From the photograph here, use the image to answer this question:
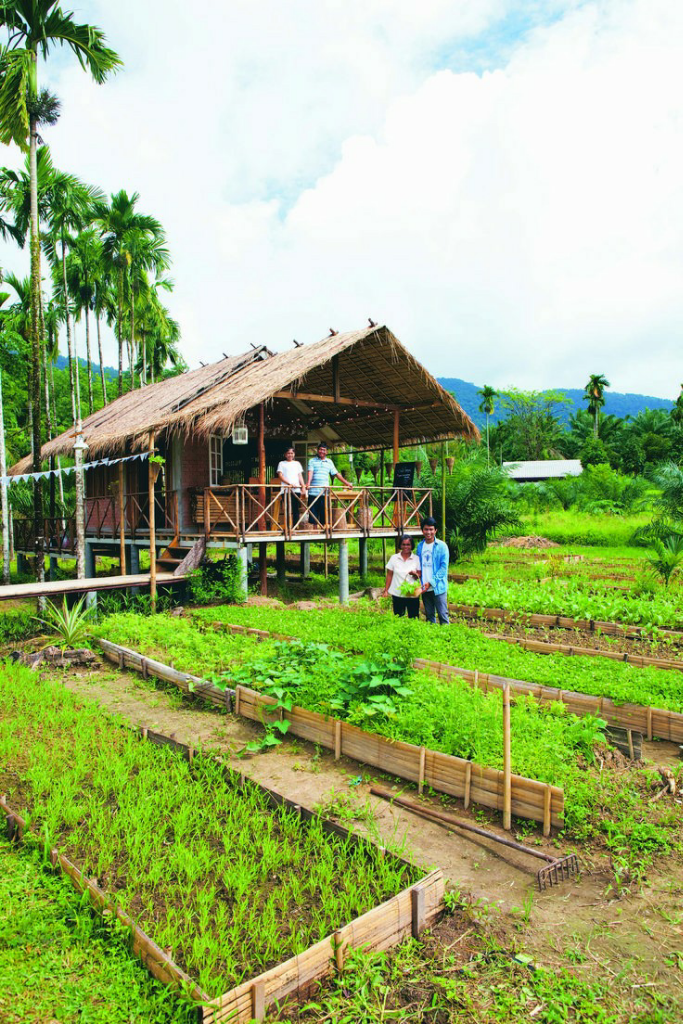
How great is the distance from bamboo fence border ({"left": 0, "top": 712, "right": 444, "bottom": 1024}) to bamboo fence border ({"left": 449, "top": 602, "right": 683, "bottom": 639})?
6110mm

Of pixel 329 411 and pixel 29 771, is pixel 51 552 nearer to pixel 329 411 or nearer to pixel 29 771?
pixel 329 411

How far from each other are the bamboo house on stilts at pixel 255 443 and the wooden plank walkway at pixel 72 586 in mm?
627

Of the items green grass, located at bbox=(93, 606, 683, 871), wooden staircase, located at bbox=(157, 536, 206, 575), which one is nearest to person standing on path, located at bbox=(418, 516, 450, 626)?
green grass, located at bbox=(93, 606, 683, 871)

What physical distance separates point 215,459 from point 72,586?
4.47m

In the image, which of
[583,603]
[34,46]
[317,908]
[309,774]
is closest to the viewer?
[317,908]

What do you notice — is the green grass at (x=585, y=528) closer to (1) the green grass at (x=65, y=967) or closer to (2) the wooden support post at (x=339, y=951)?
(2) the wooden support post at (x=339, y=951)

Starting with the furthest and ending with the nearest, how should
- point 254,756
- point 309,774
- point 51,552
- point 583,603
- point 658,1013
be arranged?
point 51,552, point 583,603, point 254,756, point 309,774, point 658,1013

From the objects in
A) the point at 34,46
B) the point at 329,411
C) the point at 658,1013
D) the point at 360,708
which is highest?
the point at 34,46

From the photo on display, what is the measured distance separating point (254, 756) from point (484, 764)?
1.84 metres

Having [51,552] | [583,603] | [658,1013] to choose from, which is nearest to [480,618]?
[583,603]

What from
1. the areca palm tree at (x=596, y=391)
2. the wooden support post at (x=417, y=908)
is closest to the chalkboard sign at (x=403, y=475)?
the wooden support post at (x=417, y=908)

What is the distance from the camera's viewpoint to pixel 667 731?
205 inches

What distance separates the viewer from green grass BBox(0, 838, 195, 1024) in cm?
260

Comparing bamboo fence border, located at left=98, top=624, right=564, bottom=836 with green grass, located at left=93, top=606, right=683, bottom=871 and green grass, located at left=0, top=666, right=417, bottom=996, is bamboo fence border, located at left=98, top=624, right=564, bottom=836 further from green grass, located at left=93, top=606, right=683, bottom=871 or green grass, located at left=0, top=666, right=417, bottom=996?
green grass, located at left=0, top=666, right=417, bottom=996
